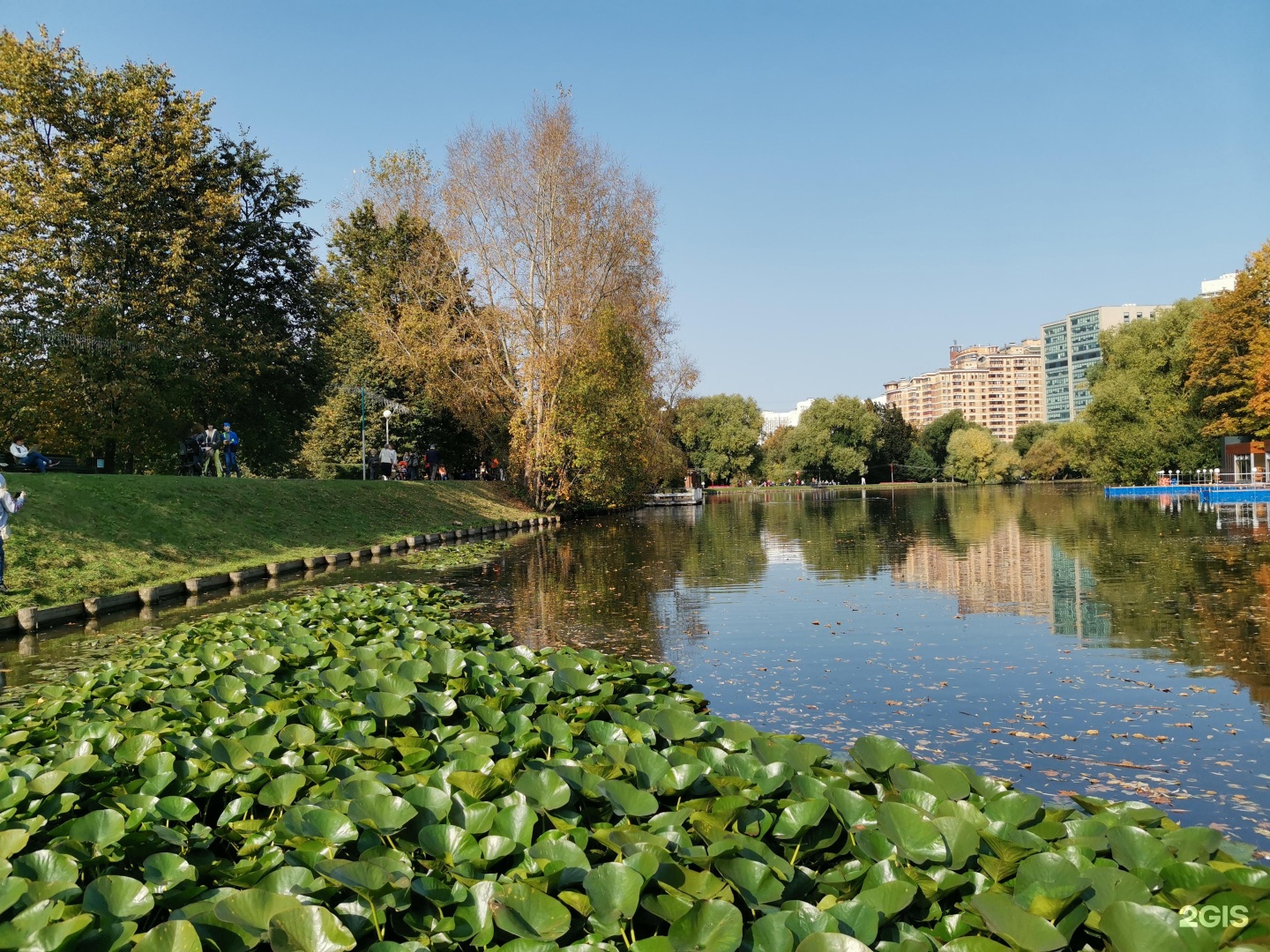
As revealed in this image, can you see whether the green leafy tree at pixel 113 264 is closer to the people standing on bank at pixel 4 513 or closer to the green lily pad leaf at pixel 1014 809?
the people standing on bank at pixel 4 513

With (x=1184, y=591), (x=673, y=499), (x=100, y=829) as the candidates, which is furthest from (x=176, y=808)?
(x=673, y=499)

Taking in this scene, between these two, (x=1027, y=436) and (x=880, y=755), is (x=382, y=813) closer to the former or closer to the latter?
(x=880, y=755)

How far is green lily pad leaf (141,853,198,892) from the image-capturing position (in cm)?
284

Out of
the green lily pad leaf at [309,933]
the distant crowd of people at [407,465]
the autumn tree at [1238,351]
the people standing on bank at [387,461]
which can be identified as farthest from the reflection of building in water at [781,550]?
the autumn tree at [1238,351]

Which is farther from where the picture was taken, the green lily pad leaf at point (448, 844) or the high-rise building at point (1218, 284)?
the high-rise building at point (1218, 284)

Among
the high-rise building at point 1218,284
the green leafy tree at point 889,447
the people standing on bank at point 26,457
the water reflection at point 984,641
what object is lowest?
the water reflection at point 984,641

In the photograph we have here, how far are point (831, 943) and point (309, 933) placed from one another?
1402 millimetres

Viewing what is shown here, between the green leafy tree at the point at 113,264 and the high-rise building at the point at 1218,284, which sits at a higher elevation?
the high-rise building at the point at 1218,284

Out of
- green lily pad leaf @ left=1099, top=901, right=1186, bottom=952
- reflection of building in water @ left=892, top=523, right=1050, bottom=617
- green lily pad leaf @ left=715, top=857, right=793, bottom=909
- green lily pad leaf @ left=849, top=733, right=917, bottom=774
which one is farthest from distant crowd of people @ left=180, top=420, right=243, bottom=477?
green lily pad leaf @ left=1099, top=901, right=1186, bottom=952

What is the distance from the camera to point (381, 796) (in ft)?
10.4

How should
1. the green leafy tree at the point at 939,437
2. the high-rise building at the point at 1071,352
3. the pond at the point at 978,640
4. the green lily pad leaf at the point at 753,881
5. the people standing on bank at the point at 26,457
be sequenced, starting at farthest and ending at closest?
the high-rise building at the point at 1071,352 → the green leafy tree at the point at 939,437 → the people standing on bank at the point at 26,457 → the pond at the point at 978,640 → the green lily pad leaf at the point at 753,881

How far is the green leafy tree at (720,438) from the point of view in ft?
280

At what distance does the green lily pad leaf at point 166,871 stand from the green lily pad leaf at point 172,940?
1.90 feet

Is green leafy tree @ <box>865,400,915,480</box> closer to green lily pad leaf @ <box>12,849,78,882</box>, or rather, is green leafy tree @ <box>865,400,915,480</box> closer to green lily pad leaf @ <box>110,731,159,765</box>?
green lily pad leaf @ <box>110,731,159,765</box>
